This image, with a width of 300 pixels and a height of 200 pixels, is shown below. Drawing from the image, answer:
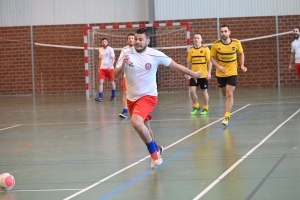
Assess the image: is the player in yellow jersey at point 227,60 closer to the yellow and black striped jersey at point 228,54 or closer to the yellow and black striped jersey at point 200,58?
the yellow and black striped jersey at point 228,54

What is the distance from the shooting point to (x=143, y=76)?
9.07 m

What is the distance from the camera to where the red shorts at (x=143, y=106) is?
8.91m

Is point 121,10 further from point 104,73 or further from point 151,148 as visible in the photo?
point 151,148

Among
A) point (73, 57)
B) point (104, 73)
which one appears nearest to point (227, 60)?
point (104, 73)

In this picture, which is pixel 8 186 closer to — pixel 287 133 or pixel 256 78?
pixel 287 133

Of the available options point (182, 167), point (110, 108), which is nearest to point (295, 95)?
point (110, 108)

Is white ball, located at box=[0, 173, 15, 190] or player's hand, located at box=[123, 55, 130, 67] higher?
player's hand, located at box=[123, 55, 130, 67]

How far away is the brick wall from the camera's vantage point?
27.6 metres

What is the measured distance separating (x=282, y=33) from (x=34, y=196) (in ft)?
71.0

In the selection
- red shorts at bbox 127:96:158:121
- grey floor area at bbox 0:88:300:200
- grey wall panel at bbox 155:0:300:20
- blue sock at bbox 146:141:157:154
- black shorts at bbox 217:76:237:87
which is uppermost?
grey wall panel at bbox 155:0:300:20

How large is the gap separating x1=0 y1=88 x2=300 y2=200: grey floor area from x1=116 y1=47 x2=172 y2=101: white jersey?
99 cm

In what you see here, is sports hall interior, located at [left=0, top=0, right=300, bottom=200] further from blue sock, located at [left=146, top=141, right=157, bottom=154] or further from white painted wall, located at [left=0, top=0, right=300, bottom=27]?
blue sock, located at [left=146, top=141, right=157, bottom=154]

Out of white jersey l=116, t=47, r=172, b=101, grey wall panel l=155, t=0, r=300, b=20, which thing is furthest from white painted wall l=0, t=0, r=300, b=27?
white jersey l=116, t=47, r=172, b=101

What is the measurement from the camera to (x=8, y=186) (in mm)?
7484
